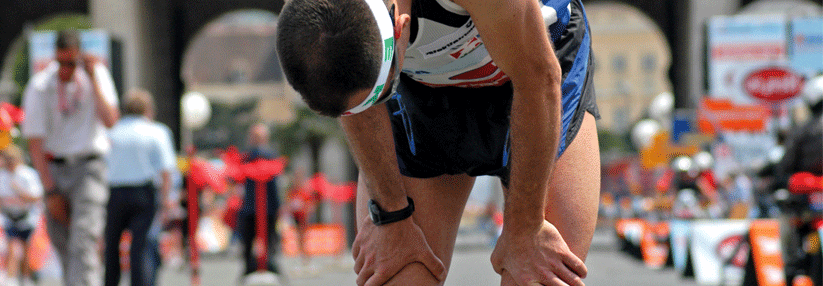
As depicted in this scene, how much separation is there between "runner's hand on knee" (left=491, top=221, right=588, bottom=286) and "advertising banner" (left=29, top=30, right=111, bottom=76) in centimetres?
1425

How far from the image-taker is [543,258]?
7.48ft

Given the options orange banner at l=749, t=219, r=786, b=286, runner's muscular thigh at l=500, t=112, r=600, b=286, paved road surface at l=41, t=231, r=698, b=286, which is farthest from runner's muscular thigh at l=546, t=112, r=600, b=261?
paved road surface at l=41, t=231, r=698, b=286

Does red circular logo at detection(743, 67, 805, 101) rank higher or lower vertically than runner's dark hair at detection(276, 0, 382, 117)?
lower

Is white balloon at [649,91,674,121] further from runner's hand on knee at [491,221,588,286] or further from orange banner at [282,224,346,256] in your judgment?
runner's hand on knee at [491,221,588,286]

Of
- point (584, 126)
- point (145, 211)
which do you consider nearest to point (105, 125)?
point (145, 211)

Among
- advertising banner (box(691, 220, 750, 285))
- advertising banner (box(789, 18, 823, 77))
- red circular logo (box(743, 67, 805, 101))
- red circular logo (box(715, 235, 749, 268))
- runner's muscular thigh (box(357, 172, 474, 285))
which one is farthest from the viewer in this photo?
advertising banner (box(789, 18, 823, 77))

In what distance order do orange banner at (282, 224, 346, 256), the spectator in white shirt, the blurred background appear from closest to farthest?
the spectator in white shirt < the blurred background < orange banner at (282, 224, 346, 256)

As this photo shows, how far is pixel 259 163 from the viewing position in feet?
34.4

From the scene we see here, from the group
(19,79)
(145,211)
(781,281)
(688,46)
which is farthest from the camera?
(19,79)

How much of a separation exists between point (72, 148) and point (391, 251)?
12.8 ft

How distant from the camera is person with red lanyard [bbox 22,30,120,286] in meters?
5.70

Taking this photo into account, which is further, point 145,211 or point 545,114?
point 145,211

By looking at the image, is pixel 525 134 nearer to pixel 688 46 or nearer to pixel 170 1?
pixel 688 46

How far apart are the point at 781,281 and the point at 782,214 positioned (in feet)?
1.92
